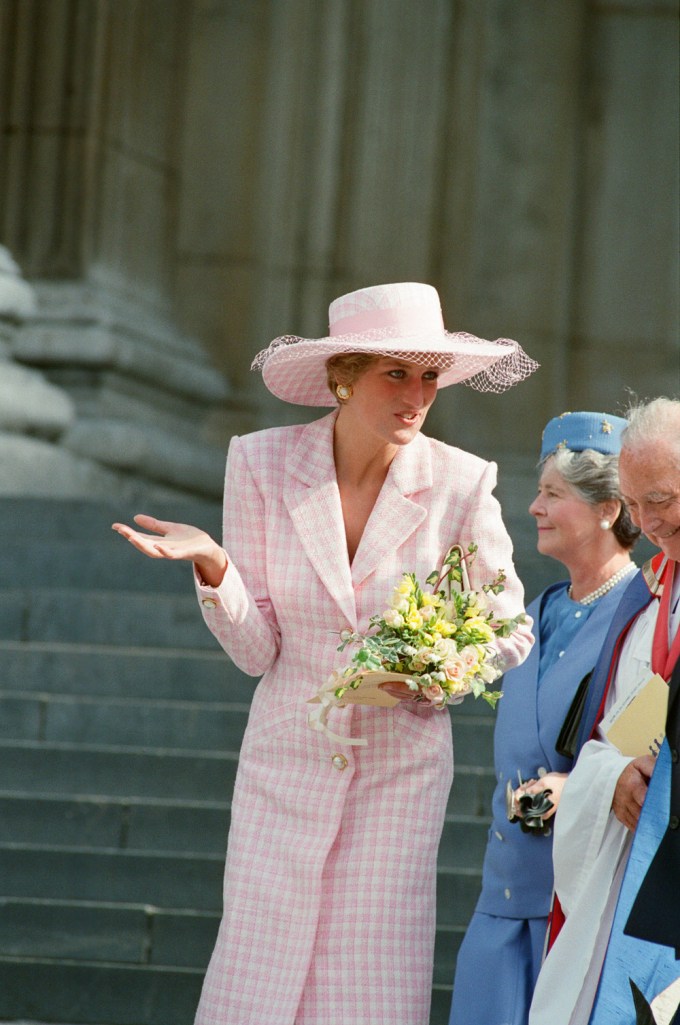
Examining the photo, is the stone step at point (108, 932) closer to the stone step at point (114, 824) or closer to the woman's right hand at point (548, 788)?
the stone step at point (114, 824)

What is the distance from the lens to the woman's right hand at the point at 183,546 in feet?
12.8

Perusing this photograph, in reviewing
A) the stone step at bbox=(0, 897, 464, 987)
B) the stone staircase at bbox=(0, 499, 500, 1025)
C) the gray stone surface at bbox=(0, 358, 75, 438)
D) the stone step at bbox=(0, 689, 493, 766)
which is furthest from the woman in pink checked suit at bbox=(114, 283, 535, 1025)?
the gray stone surface at bbox=(0, 358, 75, 438)

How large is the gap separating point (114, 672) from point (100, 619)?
0.56 meters

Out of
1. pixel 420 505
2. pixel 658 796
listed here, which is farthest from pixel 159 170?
pixel 658 796

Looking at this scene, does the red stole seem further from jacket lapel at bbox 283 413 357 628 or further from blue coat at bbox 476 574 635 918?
jacket lapel at bbox 283 413 357 628

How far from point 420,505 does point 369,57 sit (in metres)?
7.83

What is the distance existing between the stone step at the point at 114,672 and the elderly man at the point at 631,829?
142 inches

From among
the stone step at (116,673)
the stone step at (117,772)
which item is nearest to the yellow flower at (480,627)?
the stone step at (117,772)

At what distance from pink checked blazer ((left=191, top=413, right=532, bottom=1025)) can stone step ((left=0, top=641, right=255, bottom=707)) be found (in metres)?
3.13

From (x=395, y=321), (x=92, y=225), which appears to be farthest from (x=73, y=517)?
(x=395, y=321)

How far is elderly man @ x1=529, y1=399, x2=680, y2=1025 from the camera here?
3469mm

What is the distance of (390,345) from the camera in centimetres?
412

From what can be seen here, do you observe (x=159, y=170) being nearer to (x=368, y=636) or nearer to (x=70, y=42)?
(x=70, y=42)

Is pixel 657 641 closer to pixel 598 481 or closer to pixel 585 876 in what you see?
pixel 585 876
